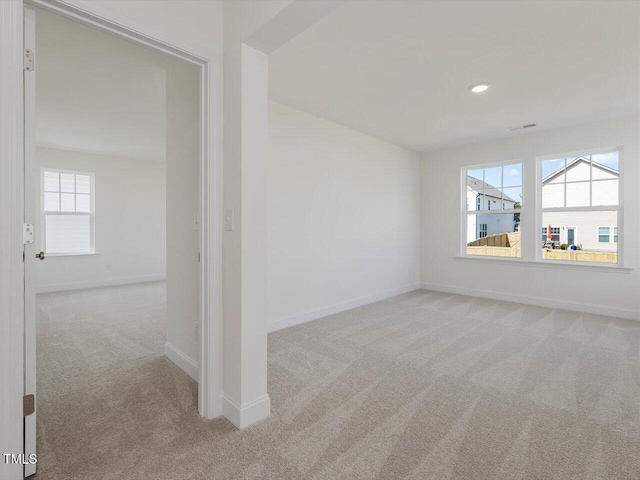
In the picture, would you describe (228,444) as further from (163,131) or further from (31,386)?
(163,131)

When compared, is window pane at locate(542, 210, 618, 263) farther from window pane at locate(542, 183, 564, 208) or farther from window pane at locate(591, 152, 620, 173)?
window pane at locate(591, 152, 620, 173)

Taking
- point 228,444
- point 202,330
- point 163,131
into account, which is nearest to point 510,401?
point 228,444

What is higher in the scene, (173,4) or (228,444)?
(173,4)

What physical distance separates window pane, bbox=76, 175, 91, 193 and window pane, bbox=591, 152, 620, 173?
8.39m

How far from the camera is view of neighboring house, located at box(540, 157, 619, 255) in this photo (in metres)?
4.27

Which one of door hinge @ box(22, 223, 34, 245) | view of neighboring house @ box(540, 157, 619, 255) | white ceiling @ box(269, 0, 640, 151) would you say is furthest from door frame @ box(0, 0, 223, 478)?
view of neighboring house @ box(540, 157, 619, 255)

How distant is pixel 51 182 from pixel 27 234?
5770 mm

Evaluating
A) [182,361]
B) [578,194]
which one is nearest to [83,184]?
[182,361]

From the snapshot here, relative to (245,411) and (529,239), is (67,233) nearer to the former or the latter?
(245,411)

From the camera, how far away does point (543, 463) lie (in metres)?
1.58

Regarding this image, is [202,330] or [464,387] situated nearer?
[202,330]

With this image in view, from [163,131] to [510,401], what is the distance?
522 centimetres

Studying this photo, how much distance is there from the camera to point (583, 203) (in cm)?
445

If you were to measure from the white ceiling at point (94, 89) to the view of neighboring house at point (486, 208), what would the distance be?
15.9 ft
